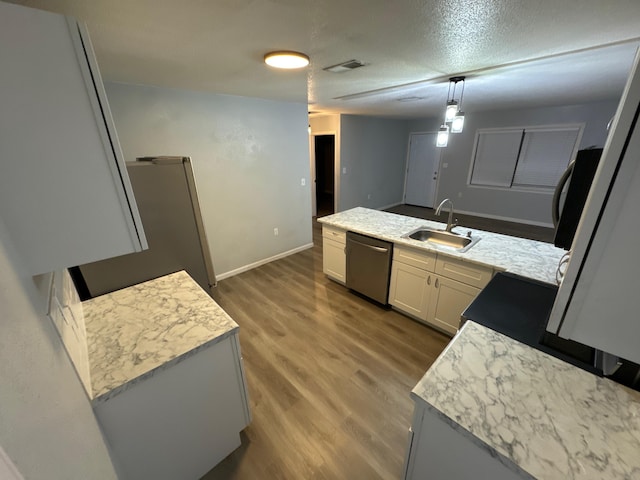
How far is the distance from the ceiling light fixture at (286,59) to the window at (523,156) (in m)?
5.47

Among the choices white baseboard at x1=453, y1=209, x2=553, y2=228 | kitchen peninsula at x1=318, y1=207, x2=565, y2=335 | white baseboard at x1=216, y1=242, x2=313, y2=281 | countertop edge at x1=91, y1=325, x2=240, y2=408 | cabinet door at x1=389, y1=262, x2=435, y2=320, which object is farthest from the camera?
white baseboard at x1=453, y1=209, x2=553, y2=228

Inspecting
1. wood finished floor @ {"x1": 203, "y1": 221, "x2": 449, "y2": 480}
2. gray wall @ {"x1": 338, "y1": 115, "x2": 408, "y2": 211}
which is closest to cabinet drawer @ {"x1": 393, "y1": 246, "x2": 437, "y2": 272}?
wood finished floor @ {"x1": 203, "y1": 221, "x2": 449, "y2": 480}

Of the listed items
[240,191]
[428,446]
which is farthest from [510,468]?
[240,191]

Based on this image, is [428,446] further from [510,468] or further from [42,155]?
[42,155]

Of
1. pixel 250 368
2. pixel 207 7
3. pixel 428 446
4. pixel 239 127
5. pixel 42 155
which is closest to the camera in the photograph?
pixel 42 155

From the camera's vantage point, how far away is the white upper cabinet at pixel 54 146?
63cm

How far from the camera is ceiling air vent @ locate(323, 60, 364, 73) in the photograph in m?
1.80

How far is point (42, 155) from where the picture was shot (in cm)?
69

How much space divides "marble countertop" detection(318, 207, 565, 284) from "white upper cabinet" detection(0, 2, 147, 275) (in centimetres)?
225

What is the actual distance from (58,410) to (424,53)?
237 cm

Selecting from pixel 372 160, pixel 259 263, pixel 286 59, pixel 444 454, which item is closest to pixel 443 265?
pixel 444 454

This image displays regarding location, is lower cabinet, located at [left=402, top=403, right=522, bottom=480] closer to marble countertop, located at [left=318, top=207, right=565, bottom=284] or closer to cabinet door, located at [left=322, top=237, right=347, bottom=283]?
marble countertop, located at [left=318, top=207, right=565, bottom=284]

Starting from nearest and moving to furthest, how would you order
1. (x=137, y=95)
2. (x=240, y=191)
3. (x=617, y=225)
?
1. (x=617, y=225)
2. (x=137, y=95)
3. (x=240, y=191)

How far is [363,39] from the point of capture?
142cm
